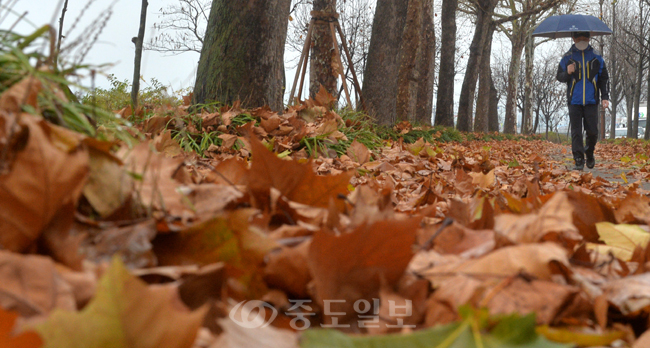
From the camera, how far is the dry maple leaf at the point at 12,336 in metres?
0.54

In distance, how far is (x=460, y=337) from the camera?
0.61 m

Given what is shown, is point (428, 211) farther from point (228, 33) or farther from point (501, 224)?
point (228, 33)

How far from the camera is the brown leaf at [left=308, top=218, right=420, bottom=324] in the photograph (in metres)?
0.73

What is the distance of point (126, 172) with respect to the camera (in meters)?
0.95

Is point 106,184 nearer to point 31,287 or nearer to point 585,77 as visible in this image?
point 31,287

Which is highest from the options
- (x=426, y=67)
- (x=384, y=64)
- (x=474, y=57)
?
(x=474, y=57)

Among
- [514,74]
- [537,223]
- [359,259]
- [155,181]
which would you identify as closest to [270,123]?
[155,181]

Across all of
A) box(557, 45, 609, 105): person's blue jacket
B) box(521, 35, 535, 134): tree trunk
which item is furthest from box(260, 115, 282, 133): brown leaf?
box(521, 35, 535, 134): tree trunk

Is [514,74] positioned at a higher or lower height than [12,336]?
higher

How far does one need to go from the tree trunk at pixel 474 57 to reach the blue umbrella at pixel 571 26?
429 centimetres

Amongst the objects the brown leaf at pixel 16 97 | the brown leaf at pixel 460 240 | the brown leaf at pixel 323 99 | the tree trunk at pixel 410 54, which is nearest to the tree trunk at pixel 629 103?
the tree trunk at pixel 410 54

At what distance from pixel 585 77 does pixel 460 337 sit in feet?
26.7

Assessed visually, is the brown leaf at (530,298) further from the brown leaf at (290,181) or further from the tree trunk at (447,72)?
the tree trunk at (447,72)

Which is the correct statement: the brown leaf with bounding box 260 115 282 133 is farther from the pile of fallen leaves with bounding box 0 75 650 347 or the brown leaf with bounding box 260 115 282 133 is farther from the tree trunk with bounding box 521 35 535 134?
the tree trunk with bounding box 521 35 535 134
